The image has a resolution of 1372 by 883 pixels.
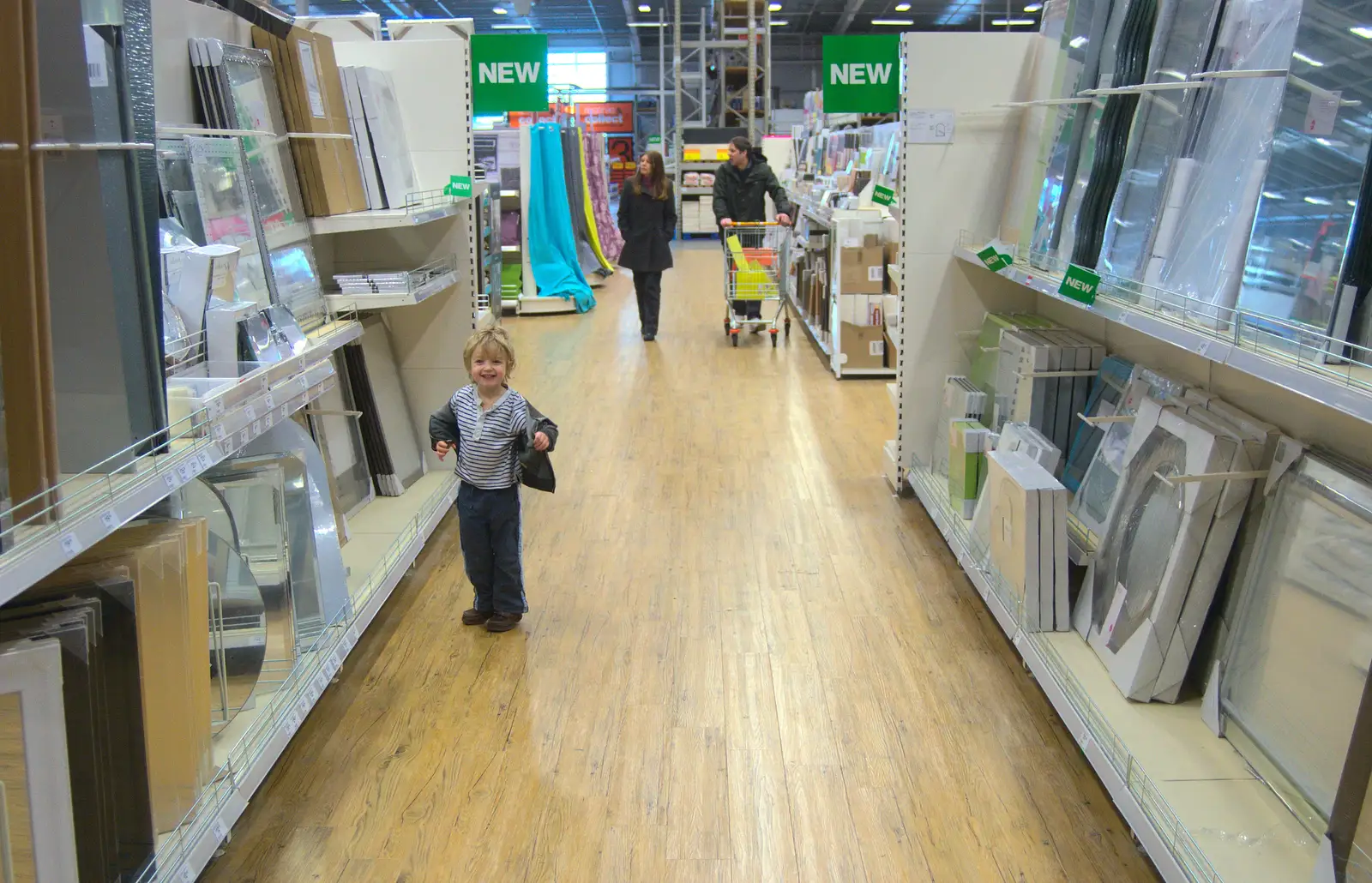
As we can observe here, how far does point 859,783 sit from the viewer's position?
8.26ft

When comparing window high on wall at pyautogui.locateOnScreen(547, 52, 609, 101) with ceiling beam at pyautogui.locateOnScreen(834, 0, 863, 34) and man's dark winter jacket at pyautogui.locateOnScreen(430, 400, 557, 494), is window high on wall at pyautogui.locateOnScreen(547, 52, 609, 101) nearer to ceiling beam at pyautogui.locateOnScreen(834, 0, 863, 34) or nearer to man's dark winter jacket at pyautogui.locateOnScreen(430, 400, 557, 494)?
ceiling beam at pyautogui.locateOnScreen(834, 0, 863, 34)

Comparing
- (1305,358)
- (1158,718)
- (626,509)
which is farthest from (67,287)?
(626,509)

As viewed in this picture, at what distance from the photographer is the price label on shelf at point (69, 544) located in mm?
1461

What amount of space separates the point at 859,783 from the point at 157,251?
185 centimetres

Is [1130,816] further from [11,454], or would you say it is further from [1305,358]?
[11,454]

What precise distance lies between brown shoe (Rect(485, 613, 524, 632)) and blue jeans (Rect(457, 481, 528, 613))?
2 cm

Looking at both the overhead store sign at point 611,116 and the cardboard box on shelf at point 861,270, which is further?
the overhead store sign at point 611,116

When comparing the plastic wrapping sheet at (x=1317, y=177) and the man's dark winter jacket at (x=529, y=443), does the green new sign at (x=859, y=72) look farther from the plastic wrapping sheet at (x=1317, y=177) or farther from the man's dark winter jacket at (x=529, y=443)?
the plastic wrapping sheet at (x=1317, y=177)

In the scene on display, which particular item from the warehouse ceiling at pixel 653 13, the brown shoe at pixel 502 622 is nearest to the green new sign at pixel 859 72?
the brown shoe at pixel 502 622

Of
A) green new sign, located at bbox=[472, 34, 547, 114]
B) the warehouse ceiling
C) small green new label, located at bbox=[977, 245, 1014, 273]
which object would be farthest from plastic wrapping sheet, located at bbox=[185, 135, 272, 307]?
the warehouse ceiling

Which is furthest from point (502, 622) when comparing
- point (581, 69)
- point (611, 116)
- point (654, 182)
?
point (581, 69)

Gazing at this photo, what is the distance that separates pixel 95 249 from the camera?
1601mm

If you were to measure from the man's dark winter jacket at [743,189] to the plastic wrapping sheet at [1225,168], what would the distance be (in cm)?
601

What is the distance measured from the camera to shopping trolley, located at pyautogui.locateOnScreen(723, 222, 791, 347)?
26.0 feet
